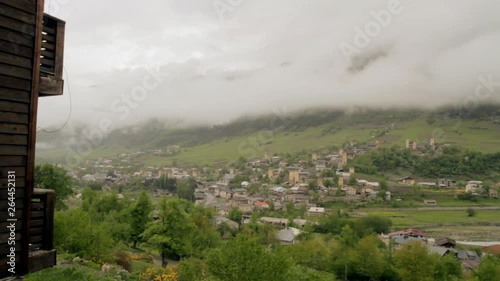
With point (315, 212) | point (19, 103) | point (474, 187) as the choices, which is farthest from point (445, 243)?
point (474, 187)

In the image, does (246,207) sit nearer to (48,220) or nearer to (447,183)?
(447,183)

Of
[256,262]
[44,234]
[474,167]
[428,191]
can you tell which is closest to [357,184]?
[428,191]

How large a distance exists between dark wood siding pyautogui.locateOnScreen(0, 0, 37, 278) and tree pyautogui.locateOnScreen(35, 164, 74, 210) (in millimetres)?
30531

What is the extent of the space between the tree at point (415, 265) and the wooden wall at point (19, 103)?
34.8 metres

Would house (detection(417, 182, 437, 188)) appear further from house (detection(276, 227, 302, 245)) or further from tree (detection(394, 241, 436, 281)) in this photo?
tree (detection(394, 241, 436, 281))

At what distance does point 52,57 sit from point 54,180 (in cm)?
3133

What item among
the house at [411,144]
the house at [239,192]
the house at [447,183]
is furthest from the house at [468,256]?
the house at [411,144]

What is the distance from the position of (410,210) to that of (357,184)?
30.8 meters

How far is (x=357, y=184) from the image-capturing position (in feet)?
403

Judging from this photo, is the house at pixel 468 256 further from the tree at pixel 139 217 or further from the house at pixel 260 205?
the house at pixel 260 205

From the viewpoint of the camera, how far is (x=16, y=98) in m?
6.31

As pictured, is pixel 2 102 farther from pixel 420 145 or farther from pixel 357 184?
pixel 420 145

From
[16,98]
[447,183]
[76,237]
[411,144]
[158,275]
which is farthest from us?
[411,144]

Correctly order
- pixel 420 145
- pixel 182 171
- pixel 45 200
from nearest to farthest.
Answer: pixel 45 200
pixel 182 171
pixel 420 145
